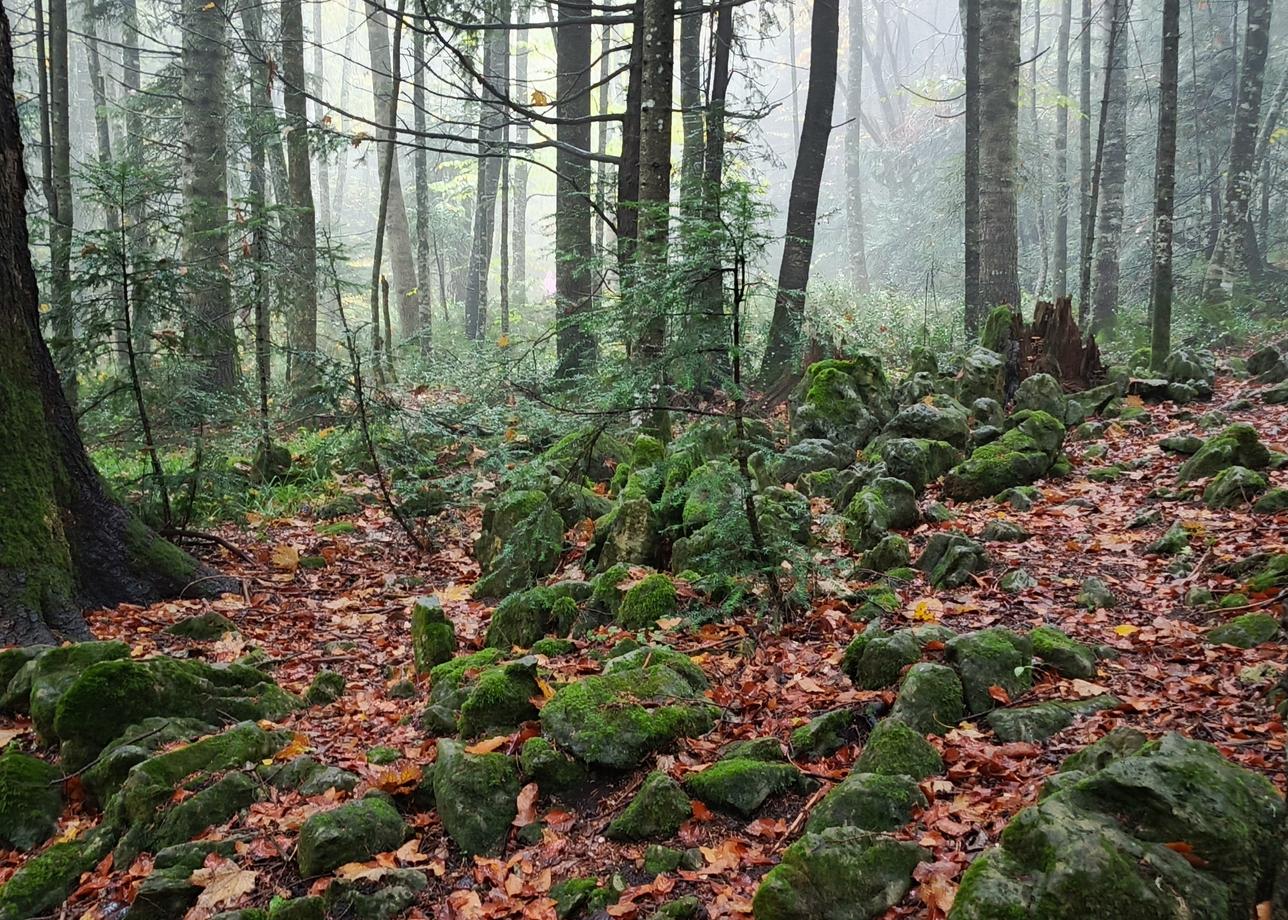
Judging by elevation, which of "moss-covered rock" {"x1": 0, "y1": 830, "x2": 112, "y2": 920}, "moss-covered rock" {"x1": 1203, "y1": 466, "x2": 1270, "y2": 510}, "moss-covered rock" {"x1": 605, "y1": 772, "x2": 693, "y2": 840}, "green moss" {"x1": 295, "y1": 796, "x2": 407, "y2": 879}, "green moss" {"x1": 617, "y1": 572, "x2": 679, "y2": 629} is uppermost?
"moss-covered rock" {"x1": 1203, "y1": 466, "x2": 1270, "y2": 510}

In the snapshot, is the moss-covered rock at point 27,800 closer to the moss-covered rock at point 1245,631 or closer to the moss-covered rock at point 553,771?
the moss-covered rock at point 553,771

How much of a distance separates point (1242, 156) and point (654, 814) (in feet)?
68.0

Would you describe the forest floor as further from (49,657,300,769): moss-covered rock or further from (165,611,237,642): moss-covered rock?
(49,657,300,769): moss-covered rock

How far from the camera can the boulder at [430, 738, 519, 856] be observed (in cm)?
330

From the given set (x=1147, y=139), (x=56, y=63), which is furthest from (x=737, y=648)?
(x=1147, y=139)

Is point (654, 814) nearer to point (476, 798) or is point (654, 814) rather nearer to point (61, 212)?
point (476, 798)

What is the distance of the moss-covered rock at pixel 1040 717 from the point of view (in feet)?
11.1

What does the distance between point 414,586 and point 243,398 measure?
2465 millimetres

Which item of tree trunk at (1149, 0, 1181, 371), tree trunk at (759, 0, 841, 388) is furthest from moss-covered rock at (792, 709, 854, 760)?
tree trunk at (1149, 0, 1181, 371)

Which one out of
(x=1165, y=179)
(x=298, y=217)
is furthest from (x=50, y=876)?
(x=1165, y=179)

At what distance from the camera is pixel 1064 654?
3.88 m

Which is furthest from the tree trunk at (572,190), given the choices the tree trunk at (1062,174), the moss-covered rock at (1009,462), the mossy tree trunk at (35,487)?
the tree trunk at (1062,174)

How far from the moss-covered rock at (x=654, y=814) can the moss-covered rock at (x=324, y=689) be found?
7.68 ft

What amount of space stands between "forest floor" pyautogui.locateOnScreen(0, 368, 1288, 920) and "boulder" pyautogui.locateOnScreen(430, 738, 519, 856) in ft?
0.28
